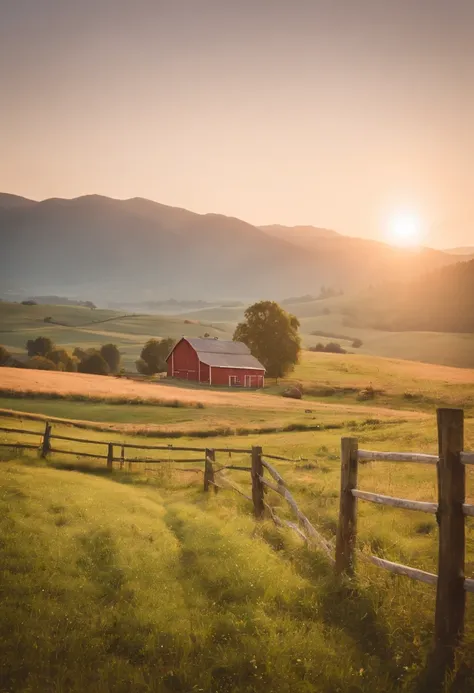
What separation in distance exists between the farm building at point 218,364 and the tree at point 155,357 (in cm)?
1021

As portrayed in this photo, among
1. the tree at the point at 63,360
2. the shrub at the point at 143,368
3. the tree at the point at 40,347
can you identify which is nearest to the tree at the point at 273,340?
the shrub at the point at 143,368

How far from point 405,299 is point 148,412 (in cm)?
16393

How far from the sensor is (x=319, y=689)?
624 cm

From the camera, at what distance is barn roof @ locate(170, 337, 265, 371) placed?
263ft

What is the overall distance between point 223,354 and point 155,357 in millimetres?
19263

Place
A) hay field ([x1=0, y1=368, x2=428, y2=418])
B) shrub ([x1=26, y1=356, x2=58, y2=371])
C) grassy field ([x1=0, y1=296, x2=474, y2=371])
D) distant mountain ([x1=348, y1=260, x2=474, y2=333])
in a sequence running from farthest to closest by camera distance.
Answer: distant mountain ([x1=348, y1=260, x2=474, y2=333]) < grassy field ([x1=0, y1=296, x2=474, y2=371]) < shrub ([x1=26, y1=356, x2=58, y2=371]) < hay field ([x1=0, y1=368, x2=428, y2=418])

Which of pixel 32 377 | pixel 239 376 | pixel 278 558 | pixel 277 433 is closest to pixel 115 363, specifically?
pixel 239 376

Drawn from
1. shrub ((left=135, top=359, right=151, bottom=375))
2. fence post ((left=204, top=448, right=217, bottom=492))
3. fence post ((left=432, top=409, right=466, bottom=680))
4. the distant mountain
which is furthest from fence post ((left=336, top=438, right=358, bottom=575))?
the distant mountain

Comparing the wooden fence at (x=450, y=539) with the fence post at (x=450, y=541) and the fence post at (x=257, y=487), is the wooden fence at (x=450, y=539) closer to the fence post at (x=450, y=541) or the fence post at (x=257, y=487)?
the fence post at (x=450, y=541)

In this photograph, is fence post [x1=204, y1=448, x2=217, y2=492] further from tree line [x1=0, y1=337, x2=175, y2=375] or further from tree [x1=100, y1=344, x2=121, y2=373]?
tree [x1=100, y1=344, x2=121, y2=373]

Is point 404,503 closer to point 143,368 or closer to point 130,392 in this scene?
point 130,392

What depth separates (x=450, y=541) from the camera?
6.82 meters

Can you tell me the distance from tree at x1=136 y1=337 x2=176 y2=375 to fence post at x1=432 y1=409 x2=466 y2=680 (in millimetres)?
89775

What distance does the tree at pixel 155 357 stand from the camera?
316 feet
